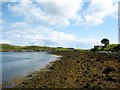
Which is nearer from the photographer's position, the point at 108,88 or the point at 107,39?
the point at 108,88

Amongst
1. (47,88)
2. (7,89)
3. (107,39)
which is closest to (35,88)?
(47,88)

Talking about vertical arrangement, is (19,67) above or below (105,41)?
below

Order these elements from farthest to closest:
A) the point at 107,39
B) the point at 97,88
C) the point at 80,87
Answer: the point at 107,39
the point at 80,87
the point at 97,88

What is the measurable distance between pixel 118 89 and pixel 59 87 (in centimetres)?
714

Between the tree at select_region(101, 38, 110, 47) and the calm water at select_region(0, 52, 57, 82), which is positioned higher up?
the tree at select_region(101, 38, 110, 47)

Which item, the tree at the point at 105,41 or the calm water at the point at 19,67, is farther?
the tree at the point at 105,41

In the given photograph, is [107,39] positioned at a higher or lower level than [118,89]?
higher

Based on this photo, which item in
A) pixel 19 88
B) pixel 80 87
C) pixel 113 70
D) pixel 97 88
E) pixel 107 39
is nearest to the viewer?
pixel 97 88

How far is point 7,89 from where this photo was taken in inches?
1257

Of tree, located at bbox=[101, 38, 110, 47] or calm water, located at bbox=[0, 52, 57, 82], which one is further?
tree, located at bbox=[101, 38, 110, 47]

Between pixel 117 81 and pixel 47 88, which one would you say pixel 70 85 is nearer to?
pixel 47 88

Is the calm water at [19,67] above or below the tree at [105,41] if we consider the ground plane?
below

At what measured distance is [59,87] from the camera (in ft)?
101

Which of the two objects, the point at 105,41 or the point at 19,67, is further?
the point at 105,41
